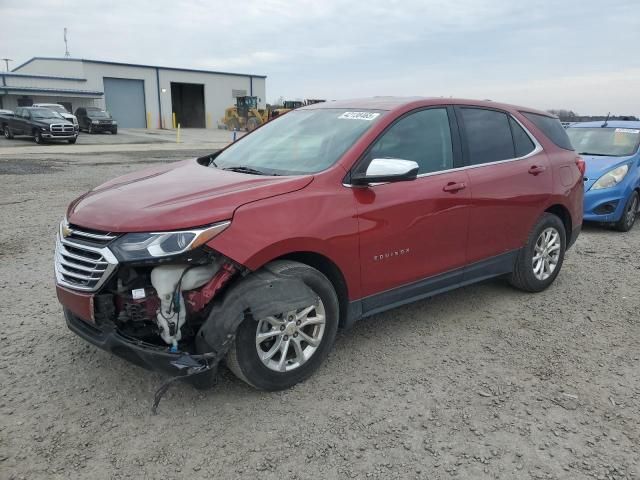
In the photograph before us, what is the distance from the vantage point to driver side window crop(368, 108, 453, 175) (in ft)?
12.1

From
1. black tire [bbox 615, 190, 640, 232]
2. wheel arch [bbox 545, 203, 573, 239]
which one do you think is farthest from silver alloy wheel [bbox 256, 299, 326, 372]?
black tire [bbox 615, 190, 640, 232]

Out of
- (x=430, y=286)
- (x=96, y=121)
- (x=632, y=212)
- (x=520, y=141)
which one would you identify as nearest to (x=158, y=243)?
(x=430, y=286)

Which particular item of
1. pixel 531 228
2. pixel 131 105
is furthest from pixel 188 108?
pixel 531 228

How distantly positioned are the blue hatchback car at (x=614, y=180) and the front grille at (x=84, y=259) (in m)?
7.01

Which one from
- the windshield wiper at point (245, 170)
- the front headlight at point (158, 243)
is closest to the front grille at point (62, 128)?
the windshield wiper at point (245, 170)

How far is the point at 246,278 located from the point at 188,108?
2067 inches

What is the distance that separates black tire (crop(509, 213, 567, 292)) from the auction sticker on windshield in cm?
199

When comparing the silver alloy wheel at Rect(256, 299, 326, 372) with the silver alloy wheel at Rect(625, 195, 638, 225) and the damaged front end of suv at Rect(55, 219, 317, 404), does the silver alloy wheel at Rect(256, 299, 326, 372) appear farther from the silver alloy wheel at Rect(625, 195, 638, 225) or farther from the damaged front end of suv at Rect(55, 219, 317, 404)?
the silver alloy wheel at Rect(625, 195, 638, 225)

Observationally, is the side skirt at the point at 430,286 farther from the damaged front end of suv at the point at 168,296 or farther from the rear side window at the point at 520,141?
the rear side window at the point at 520,141

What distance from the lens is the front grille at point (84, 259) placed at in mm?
2818

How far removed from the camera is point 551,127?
517 centimetres

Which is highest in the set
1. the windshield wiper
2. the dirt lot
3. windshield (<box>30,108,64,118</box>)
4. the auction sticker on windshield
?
windshield (<box>30,108,64,118</box>)

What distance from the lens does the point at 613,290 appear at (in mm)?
5184

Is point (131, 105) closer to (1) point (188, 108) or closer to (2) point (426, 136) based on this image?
(1) point (188, 108)
